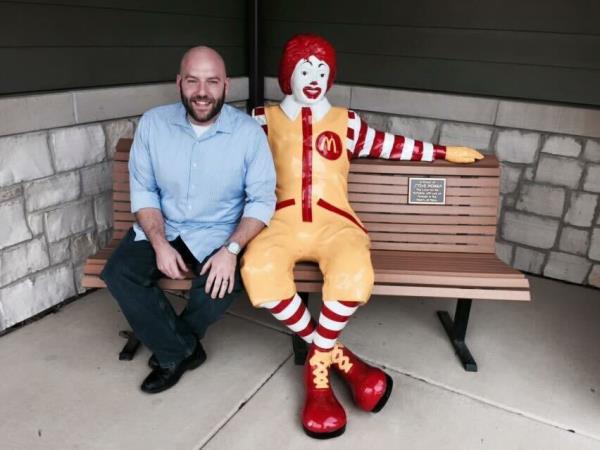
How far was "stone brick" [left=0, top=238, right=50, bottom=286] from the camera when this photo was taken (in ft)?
8.60

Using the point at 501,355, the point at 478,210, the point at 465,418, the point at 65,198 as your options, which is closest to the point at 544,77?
the point at 478,210

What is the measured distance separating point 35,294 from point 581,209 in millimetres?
3054

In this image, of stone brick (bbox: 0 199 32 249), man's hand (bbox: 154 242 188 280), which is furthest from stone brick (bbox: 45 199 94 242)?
man's hand (bbox: 154 242 188 280)

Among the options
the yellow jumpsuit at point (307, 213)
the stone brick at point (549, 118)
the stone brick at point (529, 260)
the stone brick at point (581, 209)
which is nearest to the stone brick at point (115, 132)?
the yellow jumpsuit at point (307, 213)

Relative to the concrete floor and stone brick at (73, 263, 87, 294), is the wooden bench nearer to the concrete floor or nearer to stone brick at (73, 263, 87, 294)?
the concrete floor

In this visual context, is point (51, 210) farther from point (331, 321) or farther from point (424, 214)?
point (424, 214)

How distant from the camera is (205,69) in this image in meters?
2.20

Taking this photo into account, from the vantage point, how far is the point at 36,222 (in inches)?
107

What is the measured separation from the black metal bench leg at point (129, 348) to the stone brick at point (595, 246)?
2617 mm

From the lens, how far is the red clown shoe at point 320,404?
2.07 m

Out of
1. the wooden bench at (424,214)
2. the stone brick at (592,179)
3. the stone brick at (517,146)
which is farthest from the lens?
the stone brick at (517,146)

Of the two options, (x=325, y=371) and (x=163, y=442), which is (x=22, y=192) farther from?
(x=325, y=371)

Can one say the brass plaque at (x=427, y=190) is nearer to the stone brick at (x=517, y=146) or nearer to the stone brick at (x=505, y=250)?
the stone brick at (x=517, y=146)

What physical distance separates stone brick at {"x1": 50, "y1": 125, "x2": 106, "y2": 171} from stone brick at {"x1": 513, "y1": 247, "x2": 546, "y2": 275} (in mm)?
2574
